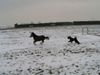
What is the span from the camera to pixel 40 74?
7.22m

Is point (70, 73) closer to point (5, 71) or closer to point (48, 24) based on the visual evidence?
point (5, 71)

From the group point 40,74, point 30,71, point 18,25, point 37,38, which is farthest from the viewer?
point 18,25

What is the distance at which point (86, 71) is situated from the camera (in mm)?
7469

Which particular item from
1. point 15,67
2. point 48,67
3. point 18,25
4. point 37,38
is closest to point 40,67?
point 48,67

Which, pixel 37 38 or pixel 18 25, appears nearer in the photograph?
pixel 37 38

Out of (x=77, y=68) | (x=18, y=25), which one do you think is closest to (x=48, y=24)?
(x=18, y=25)

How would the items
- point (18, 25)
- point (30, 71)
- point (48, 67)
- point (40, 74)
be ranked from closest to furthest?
point (40, 74) → point (30, 71) → point (48, 67) → point (18, 25)

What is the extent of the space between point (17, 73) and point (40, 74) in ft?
3.07

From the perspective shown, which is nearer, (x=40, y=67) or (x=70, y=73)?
(x=70, y=73)

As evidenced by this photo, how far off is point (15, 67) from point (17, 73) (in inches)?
41.0

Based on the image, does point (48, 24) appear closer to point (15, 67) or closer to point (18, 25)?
point (18, 25)

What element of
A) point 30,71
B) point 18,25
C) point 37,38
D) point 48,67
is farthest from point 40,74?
point 18,25

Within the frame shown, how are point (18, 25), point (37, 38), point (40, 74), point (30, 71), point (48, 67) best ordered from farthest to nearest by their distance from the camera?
point (18, 25)
point (37, 38)
point (48, 67)
point (30, 71)
point (40, 74)

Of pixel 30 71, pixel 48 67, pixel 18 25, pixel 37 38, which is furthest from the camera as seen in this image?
pixel 18 25
